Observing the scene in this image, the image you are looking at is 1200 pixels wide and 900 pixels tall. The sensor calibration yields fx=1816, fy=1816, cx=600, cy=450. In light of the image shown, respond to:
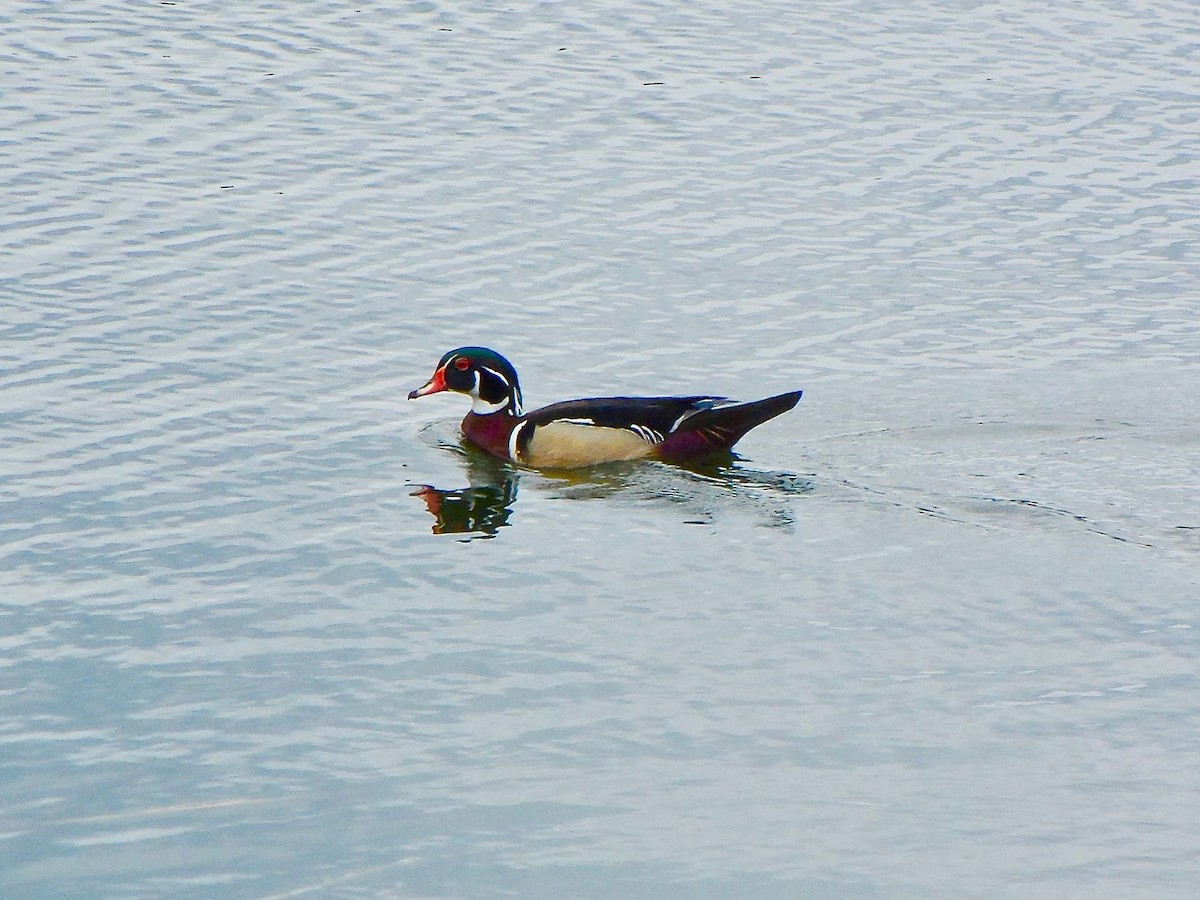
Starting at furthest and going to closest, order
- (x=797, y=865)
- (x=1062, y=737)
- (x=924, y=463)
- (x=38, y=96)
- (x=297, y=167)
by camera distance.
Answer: (x=38, y=96) → (x=297, y=167) → (x=924, y=463) → (x=1062, y=737) → (x=797, y=865)

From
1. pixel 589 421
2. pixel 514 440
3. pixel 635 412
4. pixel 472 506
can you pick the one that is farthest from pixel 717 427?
pixel 472 506

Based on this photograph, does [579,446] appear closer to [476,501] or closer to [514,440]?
[514,440]

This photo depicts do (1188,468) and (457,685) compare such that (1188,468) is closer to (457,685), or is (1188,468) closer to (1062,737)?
(1062,737)

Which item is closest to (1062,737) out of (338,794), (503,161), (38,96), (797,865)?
(797,865)

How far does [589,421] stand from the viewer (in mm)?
13086

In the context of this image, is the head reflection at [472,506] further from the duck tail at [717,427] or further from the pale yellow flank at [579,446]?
the duck tail at [717,427]

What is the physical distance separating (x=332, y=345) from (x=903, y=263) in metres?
5.62

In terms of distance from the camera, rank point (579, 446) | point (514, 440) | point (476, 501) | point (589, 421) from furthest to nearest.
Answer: point (514, 440), point (579, 446), point (589, 421), point (476, 501)

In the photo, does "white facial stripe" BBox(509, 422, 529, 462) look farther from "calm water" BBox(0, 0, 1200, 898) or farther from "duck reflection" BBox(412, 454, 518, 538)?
"calm water" BBox(0, 0, 1200, 898)

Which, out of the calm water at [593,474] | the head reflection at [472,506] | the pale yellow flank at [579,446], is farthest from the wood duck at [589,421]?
the head reflection at [472,506]

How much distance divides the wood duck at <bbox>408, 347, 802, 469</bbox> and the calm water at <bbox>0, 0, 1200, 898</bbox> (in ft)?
0.92

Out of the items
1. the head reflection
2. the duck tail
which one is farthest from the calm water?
the duck tail

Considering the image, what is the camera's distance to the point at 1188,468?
12828 mm

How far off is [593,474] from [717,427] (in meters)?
0.97
